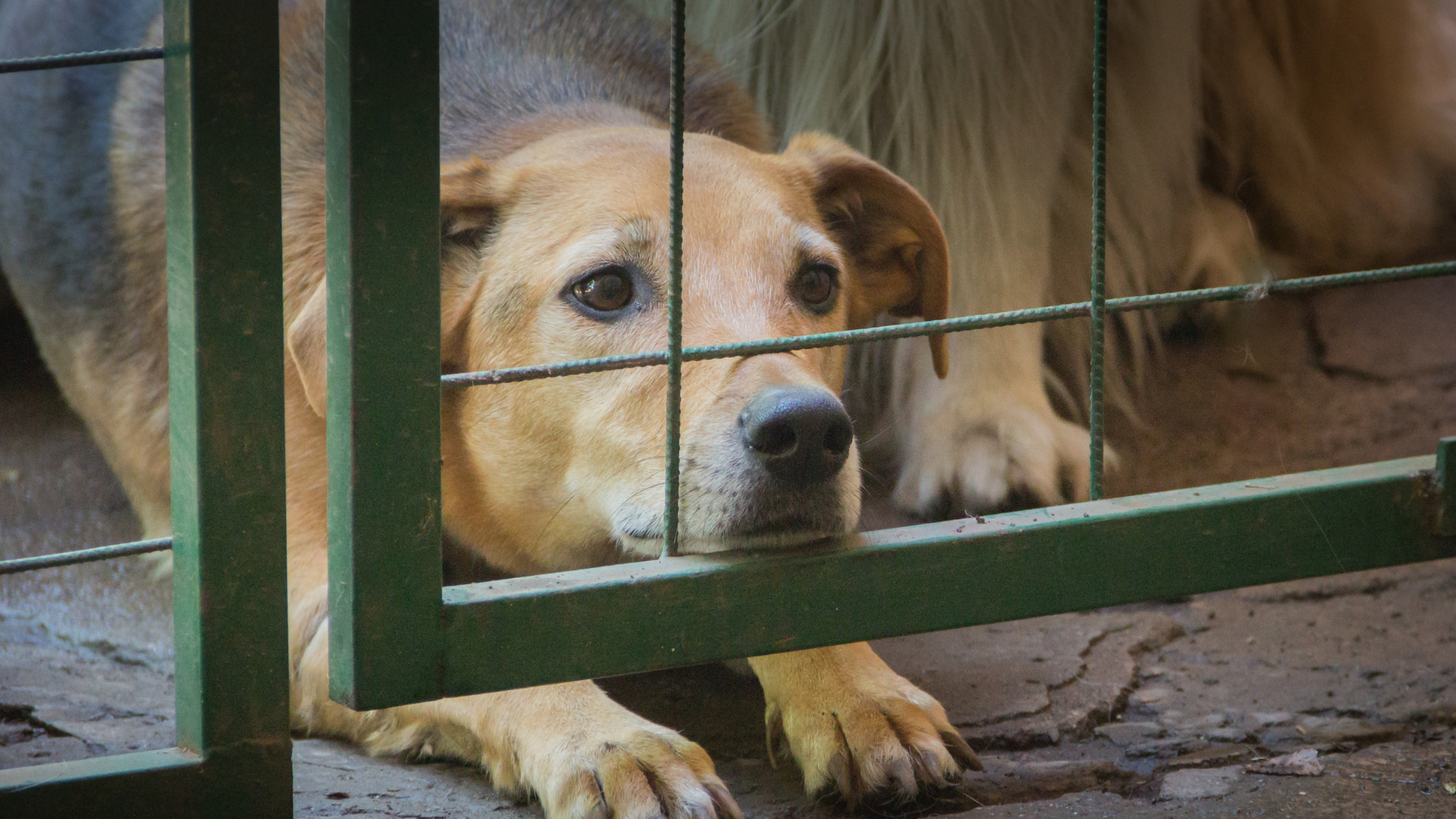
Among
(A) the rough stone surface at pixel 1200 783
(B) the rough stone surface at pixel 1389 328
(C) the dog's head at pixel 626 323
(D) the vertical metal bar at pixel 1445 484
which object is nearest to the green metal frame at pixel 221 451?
(C) the dog's head at pixel 626 323

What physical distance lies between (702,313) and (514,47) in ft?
3.13

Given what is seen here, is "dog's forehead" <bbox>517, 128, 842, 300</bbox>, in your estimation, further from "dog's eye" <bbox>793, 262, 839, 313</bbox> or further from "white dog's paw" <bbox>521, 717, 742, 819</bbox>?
"white dog's paw" <bbox>521, 717, 742, 819</bbox>

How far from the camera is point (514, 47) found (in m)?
2.56

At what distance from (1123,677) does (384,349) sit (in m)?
1.35

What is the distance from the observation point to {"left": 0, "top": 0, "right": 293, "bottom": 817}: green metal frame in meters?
1.35

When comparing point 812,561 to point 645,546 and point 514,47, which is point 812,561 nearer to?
point 645,546

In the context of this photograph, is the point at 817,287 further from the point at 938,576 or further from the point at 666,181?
the point at 938,576

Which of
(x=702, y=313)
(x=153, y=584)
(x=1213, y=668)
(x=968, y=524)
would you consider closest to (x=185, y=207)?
(x=702, y=313)

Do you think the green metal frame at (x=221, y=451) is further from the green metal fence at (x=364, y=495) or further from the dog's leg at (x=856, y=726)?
the dog's leg at (x=856, y=726)

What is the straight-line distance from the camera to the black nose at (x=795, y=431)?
162cm

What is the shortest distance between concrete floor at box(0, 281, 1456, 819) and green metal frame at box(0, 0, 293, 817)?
0.89ft

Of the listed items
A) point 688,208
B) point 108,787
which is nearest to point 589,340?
point 688,208

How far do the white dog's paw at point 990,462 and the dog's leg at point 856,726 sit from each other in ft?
3.04

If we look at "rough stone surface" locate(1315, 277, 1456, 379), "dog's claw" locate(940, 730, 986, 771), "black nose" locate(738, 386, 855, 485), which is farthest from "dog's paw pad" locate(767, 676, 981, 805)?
"rough stone surface" locate(1315, 277, 1456, 379)
